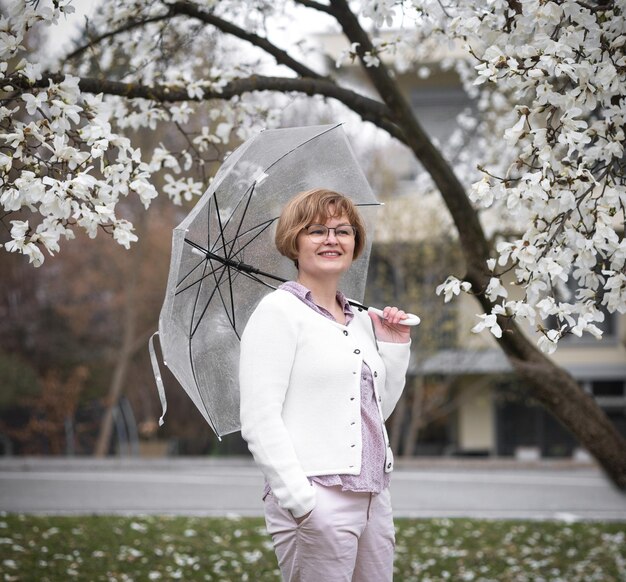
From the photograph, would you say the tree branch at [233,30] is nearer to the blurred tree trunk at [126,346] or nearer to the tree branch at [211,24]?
the tree branch at [211,24]

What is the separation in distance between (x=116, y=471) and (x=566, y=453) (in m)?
9.78

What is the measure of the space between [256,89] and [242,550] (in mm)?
3883

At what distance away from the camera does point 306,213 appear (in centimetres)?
296

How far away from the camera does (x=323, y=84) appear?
4.96m

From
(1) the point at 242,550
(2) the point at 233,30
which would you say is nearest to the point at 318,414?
(2) the point at 233,30

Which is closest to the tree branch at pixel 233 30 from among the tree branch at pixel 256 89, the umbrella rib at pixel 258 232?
the tree branch at pixel 256 89

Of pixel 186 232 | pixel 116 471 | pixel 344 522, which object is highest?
pixel 186 232

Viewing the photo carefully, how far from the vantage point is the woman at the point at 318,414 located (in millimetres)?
2701

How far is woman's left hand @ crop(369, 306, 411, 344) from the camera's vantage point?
3125 millimetres

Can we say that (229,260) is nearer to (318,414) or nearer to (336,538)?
(318,414)

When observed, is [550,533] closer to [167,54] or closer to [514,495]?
[514,495]

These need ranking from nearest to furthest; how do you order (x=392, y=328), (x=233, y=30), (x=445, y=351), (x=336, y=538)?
(x=336, y=538) → (x=392, y=328) → (x=233, y=30) → (x=445, y=351)

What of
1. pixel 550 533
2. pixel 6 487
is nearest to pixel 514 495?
pixel 550 533

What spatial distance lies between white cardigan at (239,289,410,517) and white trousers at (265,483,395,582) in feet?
0.30
